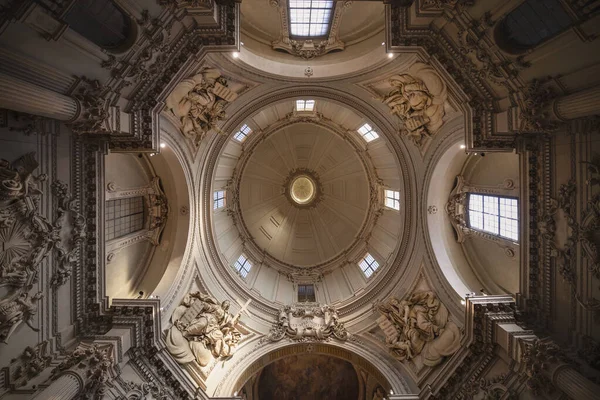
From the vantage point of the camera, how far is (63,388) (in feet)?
35.1

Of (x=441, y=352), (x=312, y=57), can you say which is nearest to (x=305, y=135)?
(x=312, y=57)

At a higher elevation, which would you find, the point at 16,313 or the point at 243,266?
the point at 16,313

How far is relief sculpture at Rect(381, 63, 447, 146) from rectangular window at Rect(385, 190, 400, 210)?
5.13 m

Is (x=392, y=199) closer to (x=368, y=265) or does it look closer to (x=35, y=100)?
(x=368, y=265)

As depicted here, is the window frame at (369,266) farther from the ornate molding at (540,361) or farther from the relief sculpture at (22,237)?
the relief sculpture at (22,237)

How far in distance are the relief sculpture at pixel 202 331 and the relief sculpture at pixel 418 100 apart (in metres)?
14.3

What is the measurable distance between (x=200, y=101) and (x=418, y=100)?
10744 millimetres

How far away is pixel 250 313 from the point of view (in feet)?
67.4

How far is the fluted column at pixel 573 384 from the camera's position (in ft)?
32.2

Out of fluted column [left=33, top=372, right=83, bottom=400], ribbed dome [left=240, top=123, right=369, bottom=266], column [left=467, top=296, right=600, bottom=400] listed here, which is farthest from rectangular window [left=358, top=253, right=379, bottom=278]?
fluted column [left=33, top=372, right=83, bottom=400]

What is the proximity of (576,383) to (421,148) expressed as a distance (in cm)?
1181

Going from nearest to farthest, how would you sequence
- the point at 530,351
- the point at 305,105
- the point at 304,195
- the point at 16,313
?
1. the point at 16,313
2. the point at 530,351
3. the point at 305,105
4. the point at 304,195

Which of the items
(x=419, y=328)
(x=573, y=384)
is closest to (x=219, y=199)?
(x=419, y=328)

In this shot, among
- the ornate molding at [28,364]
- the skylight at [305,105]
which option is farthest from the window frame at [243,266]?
the ornate molding at [28,364]
